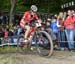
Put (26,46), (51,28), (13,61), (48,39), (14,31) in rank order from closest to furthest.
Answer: (13,61), (48,39), (26,46), (51,28), (14,31)

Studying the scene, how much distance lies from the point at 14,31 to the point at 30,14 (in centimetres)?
345

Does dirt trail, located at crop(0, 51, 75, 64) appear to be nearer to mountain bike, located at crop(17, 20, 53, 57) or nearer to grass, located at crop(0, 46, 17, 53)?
mountain bike, located at crop(17, 20, 53, 57)

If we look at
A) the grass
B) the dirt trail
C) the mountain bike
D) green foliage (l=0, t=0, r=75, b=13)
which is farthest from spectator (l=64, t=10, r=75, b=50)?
green foliage (l=0, t=0, r=75, b=13)

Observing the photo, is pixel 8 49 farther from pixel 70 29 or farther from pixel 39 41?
pixel 70 29

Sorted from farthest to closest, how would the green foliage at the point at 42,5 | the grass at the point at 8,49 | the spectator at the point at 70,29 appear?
the green foliage at the point at 42,5, the spectator at the point at 70,29, the grass at the point at 8,49

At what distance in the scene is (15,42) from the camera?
521 inches

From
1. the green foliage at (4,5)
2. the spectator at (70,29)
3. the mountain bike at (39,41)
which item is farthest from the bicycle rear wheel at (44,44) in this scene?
the green foliage at (4,5)

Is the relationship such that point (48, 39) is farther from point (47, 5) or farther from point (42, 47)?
point (47, 5)

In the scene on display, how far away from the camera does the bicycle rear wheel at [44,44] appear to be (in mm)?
10992

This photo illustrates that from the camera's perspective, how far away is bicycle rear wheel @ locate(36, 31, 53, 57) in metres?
11.0

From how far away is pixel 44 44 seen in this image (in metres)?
11.3

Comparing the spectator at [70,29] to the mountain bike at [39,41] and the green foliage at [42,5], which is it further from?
the green foliage at [42,5]

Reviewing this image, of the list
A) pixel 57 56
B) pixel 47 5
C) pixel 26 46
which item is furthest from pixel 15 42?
pixel 47 5

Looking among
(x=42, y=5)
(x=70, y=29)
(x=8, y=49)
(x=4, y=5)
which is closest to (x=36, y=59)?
(x=8, y=49)
